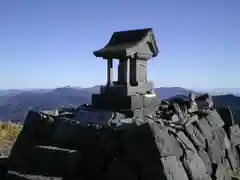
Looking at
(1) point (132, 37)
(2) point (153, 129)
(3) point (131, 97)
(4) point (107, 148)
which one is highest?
(1) point (132, 37)

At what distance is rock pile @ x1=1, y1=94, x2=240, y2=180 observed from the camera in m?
8.34

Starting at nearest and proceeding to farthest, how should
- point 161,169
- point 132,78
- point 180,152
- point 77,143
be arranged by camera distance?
point 161,169
point 180,152
point 77,143
point 132,78

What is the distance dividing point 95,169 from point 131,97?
283 centimetres

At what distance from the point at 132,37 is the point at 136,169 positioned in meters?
5.09

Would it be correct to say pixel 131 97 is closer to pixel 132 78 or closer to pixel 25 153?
pixel 132 78

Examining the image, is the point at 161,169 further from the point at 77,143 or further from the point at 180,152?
the point at 77,143

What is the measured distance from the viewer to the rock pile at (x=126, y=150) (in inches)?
328

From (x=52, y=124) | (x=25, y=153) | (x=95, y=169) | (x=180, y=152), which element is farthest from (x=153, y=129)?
(x=25, y=153)

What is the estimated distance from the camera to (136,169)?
27.5ft

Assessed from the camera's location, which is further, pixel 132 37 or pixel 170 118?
pixel 132 37

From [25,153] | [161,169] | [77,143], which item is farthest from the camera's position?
[25,153]

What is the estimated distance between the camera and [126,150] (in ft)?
28.3

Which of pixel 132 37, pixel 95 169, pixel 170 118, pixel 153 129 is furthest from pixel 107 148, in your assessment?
pixel 132 37

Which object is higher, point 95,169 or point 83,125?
point 83,125
